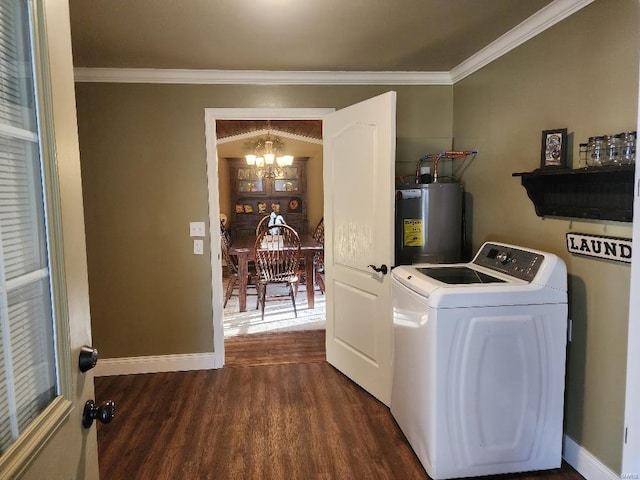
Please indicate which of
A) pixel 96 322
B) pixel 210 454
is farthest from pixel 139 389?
pixel 210 454

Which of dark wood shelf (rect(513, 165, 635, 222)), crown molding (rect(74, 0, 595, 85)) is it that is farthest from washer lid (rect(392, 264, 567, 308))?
crown molding (rect(74, 0, 595, 85))

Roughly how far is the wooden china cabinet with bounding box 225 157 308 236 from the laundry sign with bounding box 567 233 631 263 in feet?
18.3

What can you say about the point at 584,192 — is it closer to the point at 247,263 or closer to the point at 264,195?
the point at 247,263

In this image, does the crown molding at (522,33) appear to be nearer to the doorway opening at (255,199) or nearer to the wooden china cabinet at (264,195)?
the doorway opening at (255,199)

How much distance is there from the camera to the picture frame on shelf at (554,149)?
2.01 metres

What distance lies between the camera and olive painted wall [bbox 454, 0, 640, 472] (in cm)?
175

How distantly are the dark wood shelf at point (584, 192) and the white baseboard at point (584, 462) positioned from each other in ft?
3.54

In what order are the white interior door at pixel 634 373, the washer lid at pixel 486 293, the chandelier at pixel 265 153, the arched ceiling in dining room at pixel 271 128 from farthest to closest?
the chandelier at pixel 265 153 < the arched ceiling in dining room at pixel 271 128 < the washer lid at pixel 486 293 < the white interior door at pixel 634 373

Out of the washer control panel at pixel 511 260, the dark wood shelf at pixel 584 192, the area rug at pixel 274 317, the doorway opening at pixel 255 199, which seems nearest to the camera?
the dark wood shelf at pixel 584 192

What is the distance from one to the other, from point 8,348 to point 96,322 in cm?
272

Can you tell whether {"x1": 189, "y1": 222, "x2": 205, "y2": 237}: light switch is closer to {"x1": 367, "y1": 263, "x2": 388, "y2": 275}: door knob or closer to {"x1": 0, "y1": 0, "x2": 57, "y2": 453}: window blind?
{"x1": 367, "y1": 263, "x2": 388, "y2": 275}: door knob

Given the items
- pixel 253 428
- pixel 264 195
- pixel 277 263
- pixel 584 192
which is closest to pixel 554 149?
pixel 584 192

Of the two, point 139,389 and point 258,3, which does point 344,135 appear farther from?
point 139,389

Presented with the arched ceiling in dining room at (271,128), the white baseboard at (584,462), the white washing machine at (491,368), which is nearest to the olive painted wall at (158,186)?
the white washing machine at (491,368)
